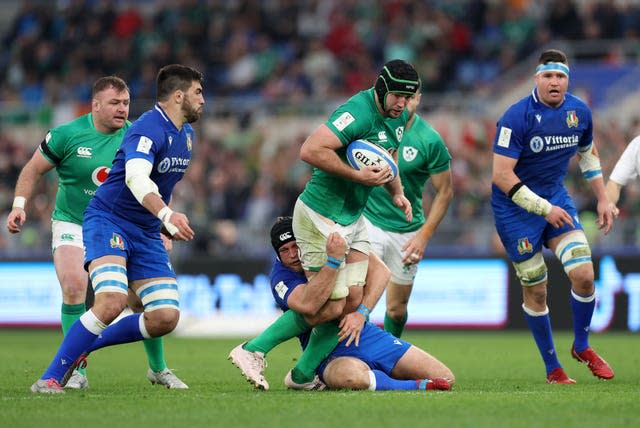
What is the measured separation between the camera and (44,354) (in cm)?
1478

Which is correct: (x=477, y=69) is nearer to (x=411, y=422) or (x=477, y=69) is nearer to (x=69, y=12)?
(x=69, y=12)

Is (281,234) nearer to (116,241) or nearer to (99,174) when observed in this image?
(116,241)

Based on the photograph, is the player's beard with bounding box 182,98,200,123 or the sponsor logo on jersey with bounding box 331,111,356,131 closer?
the sponsor logo on jersey with bounding box 331,111,356,131

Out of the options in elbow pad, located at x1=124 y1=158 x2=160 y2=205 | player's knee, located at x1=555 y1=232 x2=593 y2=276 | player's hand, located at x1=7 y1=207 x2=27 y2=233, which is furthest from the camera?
player's knee, located at x1=555 y1=232 x2=593 y2=276

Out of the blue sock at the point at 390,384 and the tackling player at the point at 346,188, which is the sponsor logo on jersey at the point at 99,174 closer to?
the tackling player at the point at 346,188

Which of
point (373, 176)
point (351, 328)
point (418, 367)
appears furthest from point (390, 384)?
point (373, 176)

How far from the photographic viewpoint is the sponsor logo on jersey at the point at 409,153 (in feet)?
39.4

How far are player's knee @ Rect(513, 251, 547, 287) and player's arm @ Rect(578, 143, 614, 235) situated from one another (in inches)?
25.7

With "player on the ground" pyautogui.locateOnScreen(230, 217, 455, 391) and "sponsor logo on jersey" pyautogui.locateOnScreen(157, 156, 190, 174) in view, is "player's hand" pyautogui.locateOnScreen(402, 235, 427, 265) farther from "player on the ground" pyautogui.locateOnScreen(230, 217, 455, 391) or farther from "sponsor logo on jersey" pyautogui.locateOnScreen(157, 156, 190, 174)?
"sponsor logo on jersey" pyautogui.locateOnScreen(157, 156, 190, 174)

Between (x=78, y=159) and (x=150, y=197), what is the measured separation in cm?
212

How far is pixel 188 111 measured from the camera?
32.2 feet

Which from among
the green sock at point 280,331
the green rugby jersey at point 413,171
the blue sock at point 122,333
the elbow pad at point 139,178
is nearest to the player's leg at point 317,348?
the green sock at point 280,331

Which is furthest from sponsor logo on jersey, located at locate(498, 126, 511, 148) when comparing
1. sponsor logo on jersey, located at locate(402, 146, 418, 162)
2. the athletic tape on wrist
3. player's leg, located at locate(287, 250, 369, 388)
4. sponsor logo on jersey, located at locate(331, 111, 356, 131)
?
the athletic tape on wrist

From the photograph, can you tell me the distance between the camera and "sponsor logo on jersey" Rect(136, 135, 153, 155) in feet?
30.7
